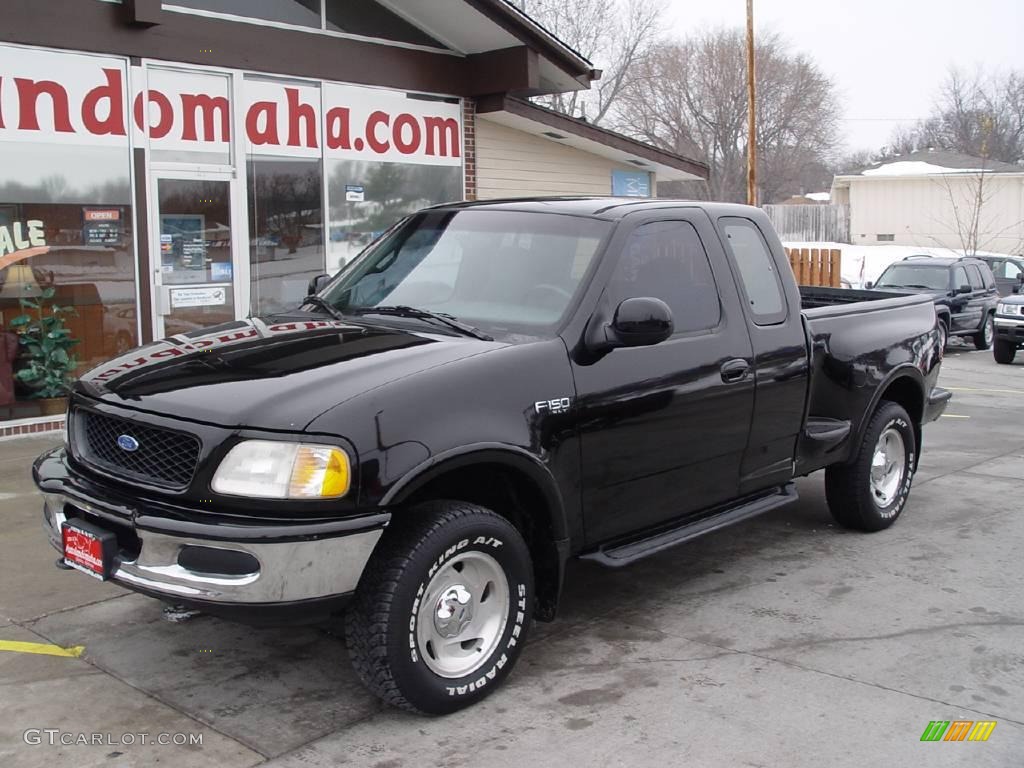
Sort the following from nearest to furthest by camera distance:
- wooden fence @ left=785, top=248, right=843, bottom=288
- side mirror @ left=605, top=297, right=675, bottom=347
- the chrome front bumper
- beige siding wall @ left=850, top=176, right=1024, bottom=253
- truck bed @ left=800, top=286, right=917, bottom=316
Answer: the chrome front bumper
side mirror @ left=605, top=297, right=675, bottom=347
truck bed @ left=800, top=286, right=917, bottom=316
wooden fence @ left=785, top=248, right=843, bottom=288
beige siding wall @ left=850, top=176, right=1024, bottom=253

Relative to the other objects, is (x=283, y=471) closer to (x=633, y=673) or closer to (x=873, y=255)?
(x=633, y=673)

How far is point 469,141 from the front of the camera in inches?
509

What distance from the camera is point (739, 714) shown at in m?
4.08

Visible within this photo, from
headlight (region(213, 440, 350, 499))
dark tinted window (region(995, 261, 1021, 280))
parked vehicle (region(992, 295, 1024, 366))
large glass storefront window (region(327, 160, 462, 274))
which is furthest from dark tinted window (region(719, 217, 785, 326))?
→ dark tinted window (region(995, 261, 1021, 280))

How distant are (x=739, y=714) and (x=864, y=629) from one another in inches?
48.1

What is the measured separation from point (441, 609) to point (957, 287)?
17.4 meters

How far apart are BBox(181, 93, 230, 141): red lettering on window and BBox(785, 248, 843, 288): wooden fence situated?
51.7 ft

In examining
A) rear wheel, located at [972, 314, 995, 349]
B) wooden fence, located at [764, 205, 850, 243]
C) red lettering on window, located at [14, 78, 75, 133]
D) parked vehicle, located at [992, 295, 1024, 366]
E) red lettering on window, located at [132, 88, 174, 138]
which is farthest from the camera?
wooden fence, located at [764, 205, 850, 243]

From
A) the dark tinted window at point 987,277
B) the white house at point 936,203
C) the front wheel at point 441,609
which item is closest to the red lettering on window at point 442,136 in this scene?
the front wheel at point 441,609

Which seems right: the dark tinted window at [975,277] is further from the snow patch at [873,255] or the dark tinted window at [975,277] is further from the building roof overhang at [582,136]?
the snow patch at [873,255]

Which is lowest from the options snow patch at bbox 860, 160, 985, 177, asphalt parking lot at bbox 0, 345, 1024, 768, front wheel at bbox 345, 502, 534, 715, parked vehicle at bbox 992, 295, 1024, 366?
asphalt parking lot at bbox 0, 345, 1024, 768

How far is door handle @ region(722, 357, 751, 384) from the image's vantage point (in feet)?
17.0

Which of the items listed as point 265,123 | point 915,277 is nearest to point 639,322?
point 265,123

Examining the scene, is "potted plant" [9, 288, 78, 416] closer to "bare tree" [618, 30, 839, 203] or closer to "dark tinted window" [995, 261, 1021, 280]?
"dark tinted window" [995, 261, 1021, 280]
